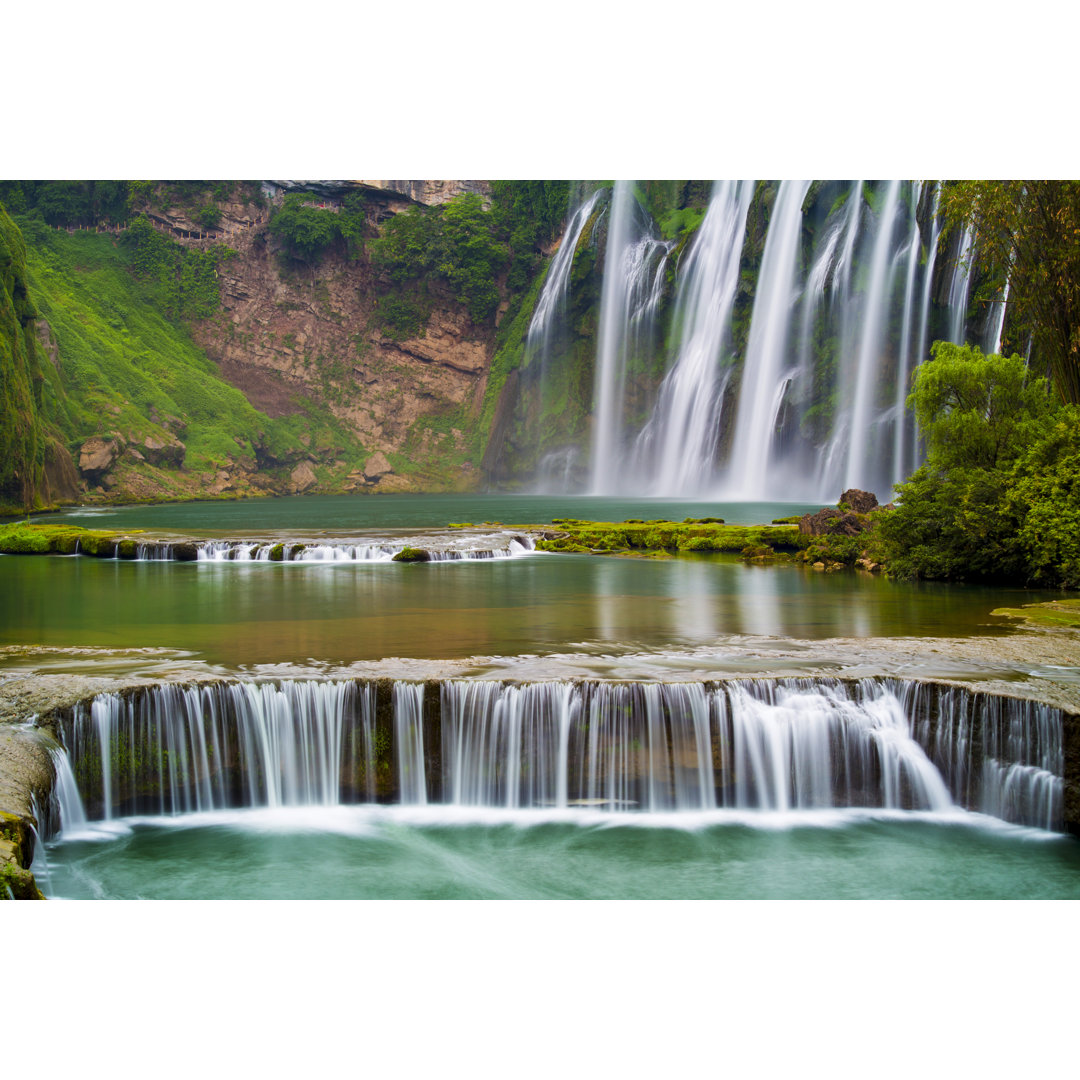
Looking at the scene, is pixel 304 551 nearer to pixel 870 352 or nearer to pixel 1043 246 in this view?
pixel 1043 246

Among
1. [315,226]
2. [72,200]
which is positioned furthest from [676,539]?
[72,200]

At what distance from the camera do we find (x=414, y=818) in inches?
350

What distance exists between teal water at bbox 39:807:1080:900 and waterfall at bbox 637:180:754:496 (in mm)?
52325

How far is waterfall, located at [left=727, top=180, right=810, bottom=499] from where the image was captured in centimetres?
5503

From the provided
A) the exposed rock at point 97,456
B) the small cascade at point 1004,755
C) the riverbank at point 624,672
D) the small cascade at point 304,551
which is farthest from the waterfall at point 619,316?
the small cascade at point 1004,755

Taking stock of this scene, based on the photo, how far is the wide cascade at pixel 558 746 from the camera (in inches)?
349

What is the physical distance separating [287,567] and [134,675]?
1374 centimetres

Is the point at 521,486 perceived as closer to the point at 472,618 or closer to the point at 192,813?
the point at 472,618

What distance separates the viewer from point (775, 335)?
5581 cm

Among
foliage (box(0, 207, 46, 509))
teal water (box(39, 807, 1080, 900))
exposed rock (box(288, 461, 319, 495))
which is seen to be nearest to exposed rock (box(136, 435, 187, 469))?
foliage (box(0, 207, 46, 509))

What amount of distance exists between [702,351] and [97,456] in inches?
1531

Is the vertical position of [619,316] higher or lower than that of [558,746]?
higher

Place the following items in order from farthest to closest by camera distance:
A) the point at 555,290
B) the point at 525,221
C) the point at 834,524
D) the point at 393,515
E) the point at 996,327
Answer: the point at 525,221 < the point at 555,290 < the point at 393,515 < the point at 996,327 < the point at 834,524

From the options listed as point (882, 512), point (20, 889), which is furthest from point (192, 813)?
point (882, 512)
